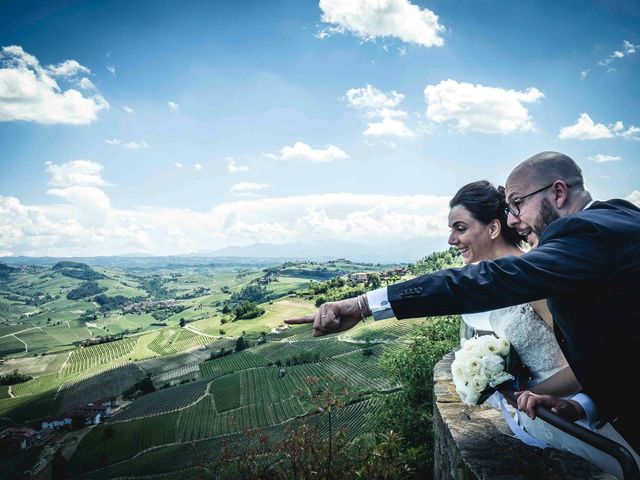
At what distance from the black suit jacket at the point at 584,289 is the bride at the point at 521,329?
44 cm

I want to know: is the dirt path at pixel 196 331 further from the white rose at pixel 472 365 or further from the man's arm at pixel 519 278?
the man's arm at pixel 519 278

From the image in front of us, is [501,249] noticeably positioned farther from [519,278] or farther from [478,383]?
[519,278]

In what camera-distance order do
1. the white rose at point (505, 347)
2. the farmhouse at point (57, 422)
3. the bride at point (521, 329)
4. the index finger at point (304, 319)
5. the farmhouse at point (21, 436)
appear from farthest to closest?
the farmhouse at point (57, 422) → the farmhouse at point (21, 436) → the white rose at point (505, 347) → the bride at point (521, 329) → the index finger at point (304, 319)

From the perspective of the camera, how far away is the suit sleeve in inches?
64.2

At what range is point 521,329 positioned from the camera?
3016 mm

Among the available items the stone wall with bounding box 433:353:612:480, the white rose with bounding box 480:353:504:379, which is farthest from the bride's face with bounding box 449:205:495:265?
the stone wall with bounding box 433:353:612:480

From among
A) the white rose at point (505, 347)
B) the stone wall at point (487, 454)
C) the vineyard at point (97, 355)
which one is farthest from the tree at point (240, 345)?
the white rose at point (505, 347)

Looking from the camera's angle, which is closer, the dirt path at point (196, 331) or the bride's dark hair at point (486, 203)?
the bride's dark hair at point (486, 203)

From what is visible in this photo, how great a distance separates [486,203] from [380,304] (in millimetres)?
2358

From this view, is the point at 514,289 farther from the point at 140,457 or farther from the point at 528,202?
the point at 140,457

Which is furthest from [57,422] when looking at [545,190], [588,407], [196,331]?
[545,190]

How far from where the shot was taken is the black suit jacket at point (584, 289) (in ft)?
5.39

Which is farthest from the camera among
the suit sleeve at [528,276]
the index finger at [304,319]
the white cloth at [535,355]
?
the white cloth at [535,355]

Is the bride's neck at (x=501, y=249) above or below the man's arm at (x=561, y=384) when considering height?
above
